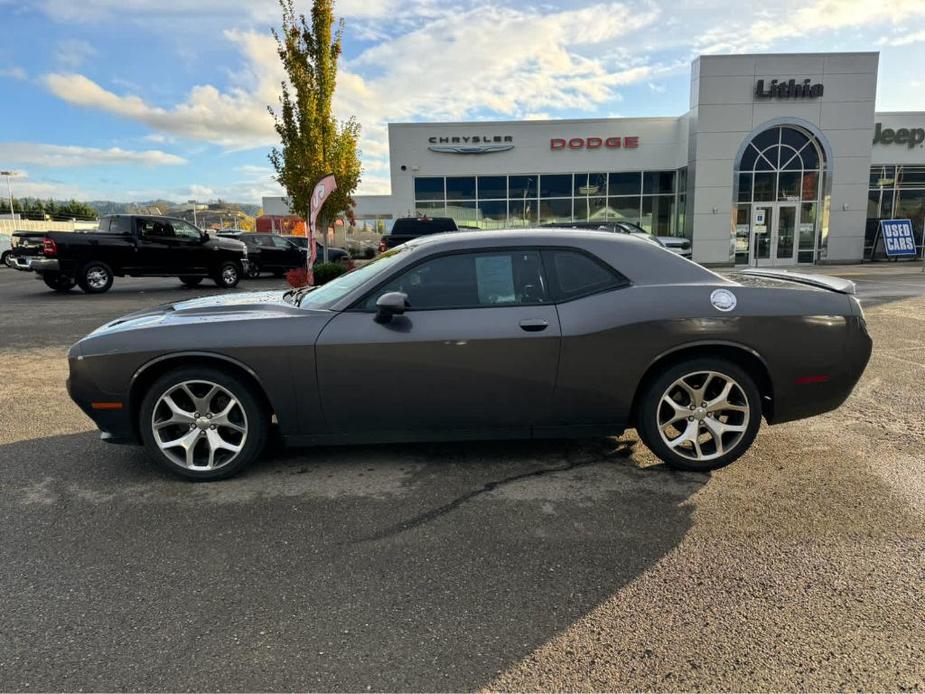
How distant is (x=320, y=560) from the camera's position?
2.93 meters

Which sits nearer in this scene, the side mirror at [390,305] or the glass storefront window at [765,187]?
the side mirror at [390,305]

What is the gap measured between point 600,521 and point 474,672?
51.9 inches

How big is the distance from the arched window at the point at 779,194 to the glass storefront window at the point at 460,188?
1032 cm

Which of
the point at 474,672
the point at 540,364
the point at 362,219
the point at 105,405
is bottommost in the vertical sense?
the point at 474,672

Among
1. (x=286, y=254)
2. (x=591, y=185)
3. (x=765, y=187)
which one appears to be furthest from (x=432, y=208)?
(x=765, y=187)

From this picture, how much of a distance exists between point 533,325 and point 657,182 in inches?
947

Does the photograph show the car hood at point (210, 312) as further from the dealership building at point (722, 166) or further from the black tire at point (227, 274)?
the dealership building at point (722, 166)

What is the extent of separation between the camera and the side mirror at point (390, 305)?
11.7 ft

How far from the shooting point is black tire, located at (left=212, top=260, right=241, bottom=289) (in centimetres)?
1662

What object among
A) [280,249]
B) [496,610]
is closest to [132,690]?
[496,610]

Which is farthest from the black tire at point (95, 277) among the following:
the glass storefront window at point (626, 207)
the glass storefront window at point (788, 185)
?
the glass storefront window at point (788, 185)

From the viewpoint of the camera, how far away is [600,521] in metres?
3.29

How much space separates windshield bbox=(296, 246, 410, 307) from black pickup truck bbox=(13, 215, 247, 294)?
13.2 metres

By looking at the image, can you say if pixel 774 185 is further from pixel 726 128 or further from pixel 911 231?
pixel 911 231
